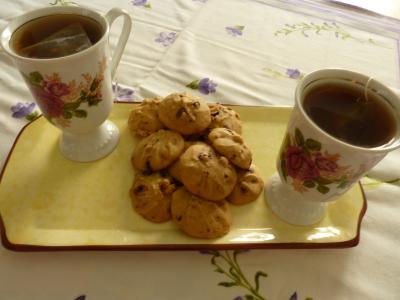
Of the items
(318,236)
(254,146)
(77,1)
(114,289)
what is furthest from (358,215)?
(77,1)

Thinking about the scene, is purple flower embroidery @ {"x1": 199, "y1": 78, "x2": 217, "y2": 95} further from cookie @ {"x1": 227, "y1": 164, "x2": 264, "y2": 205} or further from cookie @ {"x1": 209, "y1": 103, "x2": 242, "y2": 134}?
cookie @ {"x1": 227, "y1": 164, "x2": 264, "y2": 205}

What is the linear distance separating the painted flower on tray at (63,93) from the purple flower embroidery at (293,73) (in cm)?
49

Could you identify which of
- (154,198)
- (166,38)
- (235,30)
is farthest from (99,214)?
(235,30)

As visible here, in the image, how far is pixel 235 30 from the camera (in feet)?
3.13

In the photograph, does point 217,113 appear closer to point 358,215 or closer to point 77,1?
point 358,215

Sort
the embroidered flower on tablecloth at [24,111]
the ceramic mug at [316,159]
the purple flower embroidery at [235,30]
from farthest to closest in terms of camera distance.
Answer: the purple flower embroidery at [235,30], the embroidered flower on tablecloth at [24,111], the ceramic mug at [316,159]

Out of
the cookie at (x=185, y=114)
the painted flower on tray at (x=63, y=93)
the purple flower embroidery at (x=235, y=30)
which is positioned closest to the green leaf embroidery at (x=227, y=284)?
the cookie at (x=185, y=114)

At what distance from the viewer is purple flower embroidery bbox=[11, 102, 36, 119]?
69cm

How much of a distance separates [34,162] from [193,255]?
0.31 metres

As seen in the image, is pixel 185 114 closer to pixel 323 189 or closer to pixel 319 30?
pixel 323 189

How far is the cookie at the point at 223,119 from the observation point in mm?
559

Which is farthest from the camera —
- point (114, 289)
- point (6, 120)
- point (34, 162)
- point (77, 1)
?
point (77, 1)

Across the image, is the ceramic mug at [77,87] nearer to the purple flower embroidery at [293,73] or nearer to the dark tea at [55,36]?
the dark tea at [55,36]

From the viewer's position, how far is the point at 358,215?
1.73 ft
